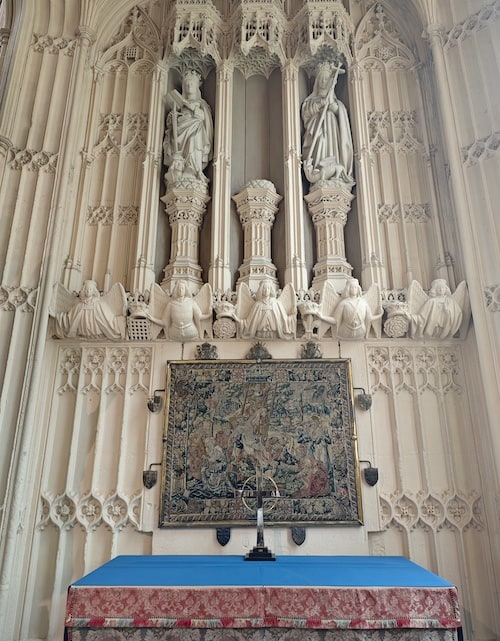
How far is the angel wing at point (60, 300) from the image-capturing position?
6.13m

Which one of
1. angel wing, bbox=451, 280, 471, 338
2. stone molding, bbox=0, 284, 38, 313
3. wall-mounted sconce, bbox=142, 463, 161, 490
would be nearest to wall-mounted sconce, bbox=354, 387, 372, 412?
angel wing, bbox=451, 280, 471, 338

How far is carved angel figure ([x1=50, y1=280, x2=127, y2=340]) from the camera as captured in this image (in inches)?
243

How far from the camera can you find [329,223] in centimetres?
716

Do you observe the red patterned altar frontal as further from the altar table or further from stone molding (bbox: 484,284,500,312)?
stone molding (bbox: 484,284,500,312)

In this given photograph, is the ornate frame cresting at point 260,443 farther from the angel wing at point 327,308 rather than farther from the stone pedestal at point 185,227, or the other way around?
the stone pedestal at point 185,227

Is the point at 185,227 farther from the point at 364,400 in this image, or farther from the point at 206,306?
the point at 364,400

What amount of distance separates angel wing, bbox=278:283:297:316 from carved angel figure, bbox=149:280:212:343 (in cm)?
87

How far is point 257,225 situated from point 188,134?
1.76 m

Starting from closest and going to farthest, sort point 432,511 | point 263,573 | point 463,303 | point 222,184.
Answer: point 263,573, point 432,511, point 463,303, point 222,184

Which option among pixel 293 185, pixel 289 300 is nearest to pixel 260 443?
pixel 289 300

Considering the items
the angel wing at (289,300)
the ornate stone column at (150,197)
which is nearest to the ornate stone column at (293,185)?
the angel wing at (289,300)

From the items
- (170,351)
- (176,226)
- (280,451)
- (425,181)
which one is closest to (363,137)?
(425,181)

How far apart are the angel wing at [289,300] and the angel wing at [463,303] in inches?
72.3

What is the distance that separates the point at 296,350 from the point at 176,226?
8.15ft
